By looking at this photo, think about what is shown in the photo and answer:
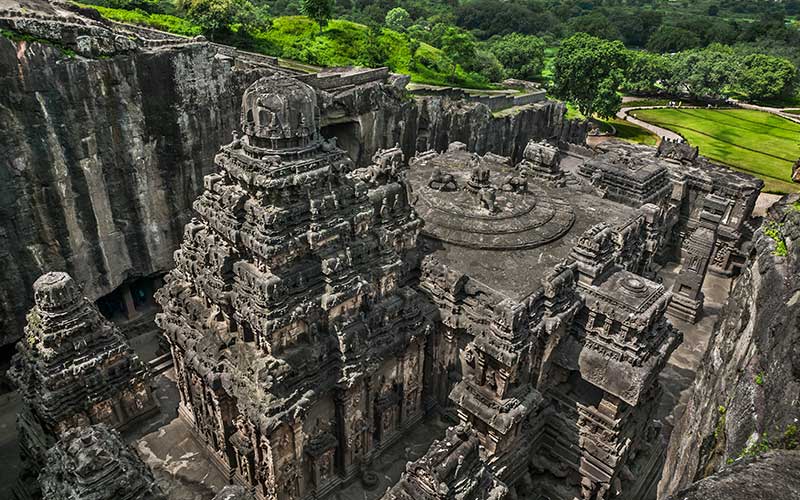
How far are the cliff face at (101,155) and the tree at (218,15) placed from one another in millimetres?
22773

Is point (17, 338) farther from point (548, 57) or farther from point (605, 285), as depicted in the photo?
point (548, 57)

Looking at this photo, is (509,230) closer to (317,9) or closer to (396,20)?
(317,9)

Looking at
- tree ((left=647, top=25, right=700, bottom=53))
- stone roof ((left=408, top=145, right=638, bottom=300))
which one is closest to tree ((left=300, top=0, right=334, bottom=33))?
stone roof ((left=408, top=145, right=638, bottom=300))

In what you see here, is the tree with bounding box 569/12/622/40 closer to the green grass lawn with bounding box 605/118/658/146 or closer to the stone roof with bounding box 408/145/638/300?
the green grass lawn with bounding box 605/118/658/146

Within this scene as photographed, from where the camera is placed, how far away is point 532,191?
28.4m

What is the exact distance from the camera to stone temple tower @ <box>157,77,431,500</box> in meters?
16.2

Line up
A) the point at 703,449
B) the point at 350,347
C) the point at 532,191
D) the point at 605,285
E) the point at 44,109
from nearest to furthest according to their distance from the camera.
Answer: the point at 703,449 → the point at 350,347 → the point at 605,285 → the point at 44,109 → the point at 532,191

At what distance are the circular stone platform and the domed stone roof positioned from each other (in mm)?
9522

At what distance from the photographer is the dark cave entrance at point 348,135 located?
37281mm

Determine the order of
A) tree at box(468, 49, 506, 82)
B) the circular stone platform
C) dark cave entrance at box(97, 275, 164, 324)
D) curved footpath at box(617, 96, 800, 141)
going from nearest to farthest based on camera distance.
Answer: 1. the circular stone platform
2. dark cave entrance at box(97, 275, 164, 324)
3. curved footpath at box(617, 96, 800, 141)
4. tree at box(468, 49, 506, 82)

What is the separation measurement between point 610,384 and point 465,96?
42.0 meters

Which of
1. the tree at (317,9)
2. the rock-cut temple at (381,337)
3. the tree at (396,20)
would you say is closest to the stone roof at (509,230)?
the rock-cut temple at (381,337)

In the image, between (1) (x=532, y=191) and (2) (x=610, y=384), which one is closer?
(2) (x=610, y=384)

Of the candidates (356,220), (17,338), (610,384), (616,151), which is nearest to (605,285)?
(610,384)
